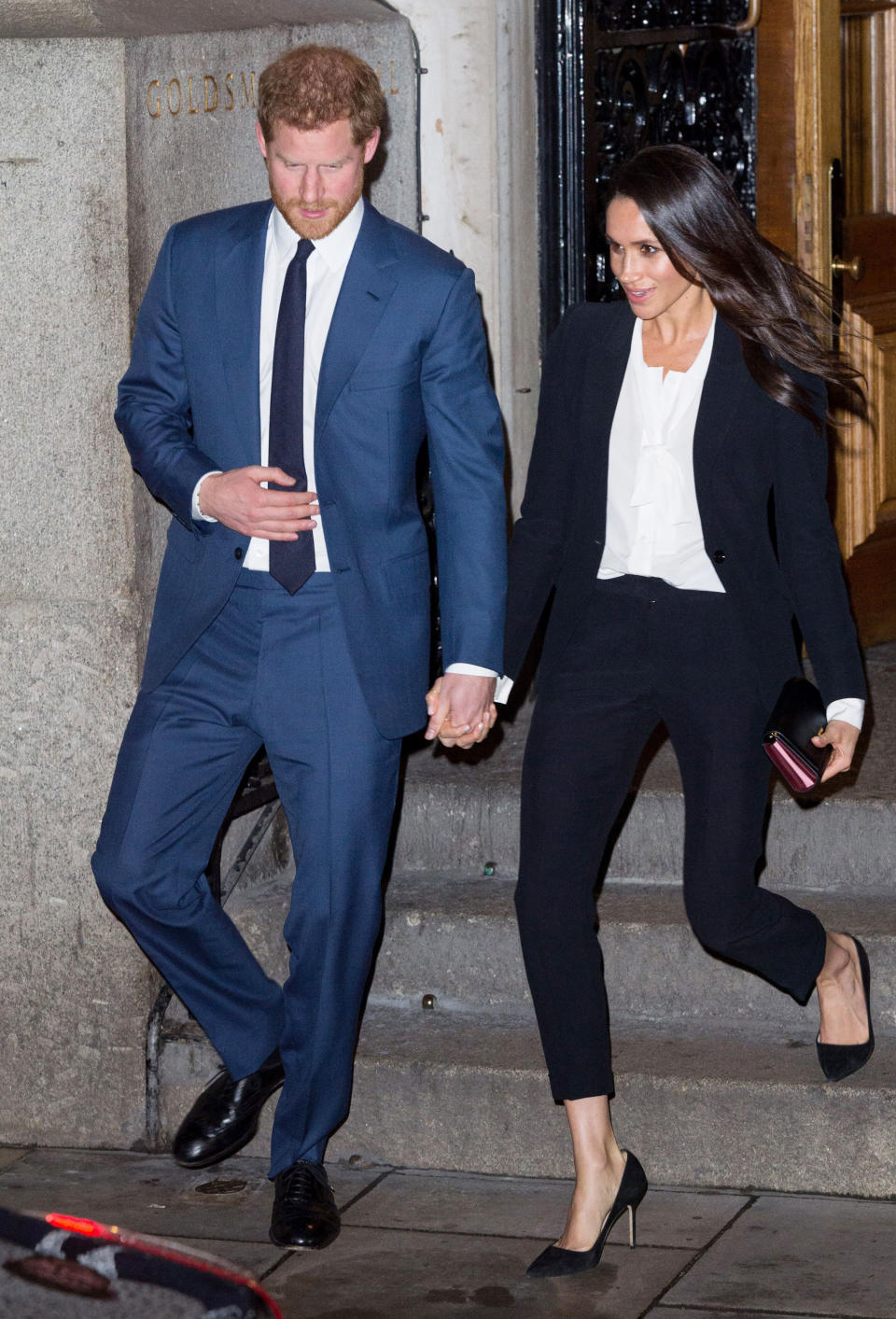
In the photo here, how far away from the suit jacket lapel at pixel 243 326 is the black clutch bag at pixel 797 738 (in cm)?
122

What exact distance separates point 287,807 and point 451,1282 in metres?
1.05

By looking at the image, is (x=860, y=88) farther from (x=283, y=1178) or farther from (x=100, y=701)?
(x=283, y=1178)

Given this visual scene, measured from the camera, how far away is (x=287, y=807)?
14.0ft

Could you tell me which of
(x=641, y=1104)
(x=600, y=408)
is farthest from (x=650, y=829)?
(x=600, y=408)

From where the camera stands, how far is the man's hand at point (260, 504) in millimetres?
3959

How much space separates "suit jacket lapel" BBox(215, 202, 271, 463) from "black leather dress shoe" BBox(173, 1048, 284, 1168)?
1.43m

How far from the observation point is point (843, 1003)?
4406mm

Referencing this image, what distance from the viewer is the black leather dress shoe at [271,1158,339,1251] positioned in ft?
13.7

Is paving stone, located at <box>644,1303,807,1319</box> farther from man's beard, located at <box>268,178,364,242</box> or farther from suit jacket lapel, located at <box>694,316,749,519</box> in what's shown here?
man's beard, located at <box>268,178,364,242</box>

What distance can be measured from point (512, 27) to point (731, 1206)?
3499 mm

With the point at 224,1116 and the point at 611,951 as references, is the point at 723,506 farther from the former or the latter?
the point at 224,1116

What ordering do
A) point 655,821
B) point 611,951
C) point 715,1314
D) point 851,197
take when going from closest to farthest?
1. point 715,1314
2. point 611,951
3. point 655,821
4. point 851,197

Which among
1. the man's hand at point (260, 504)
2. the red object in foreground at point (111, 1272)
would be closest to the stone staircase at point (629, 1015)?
the man's hand at point (260, 504)

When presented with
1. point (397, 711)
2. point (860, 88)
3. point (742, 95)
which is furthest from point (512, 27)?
point (397, 711)
